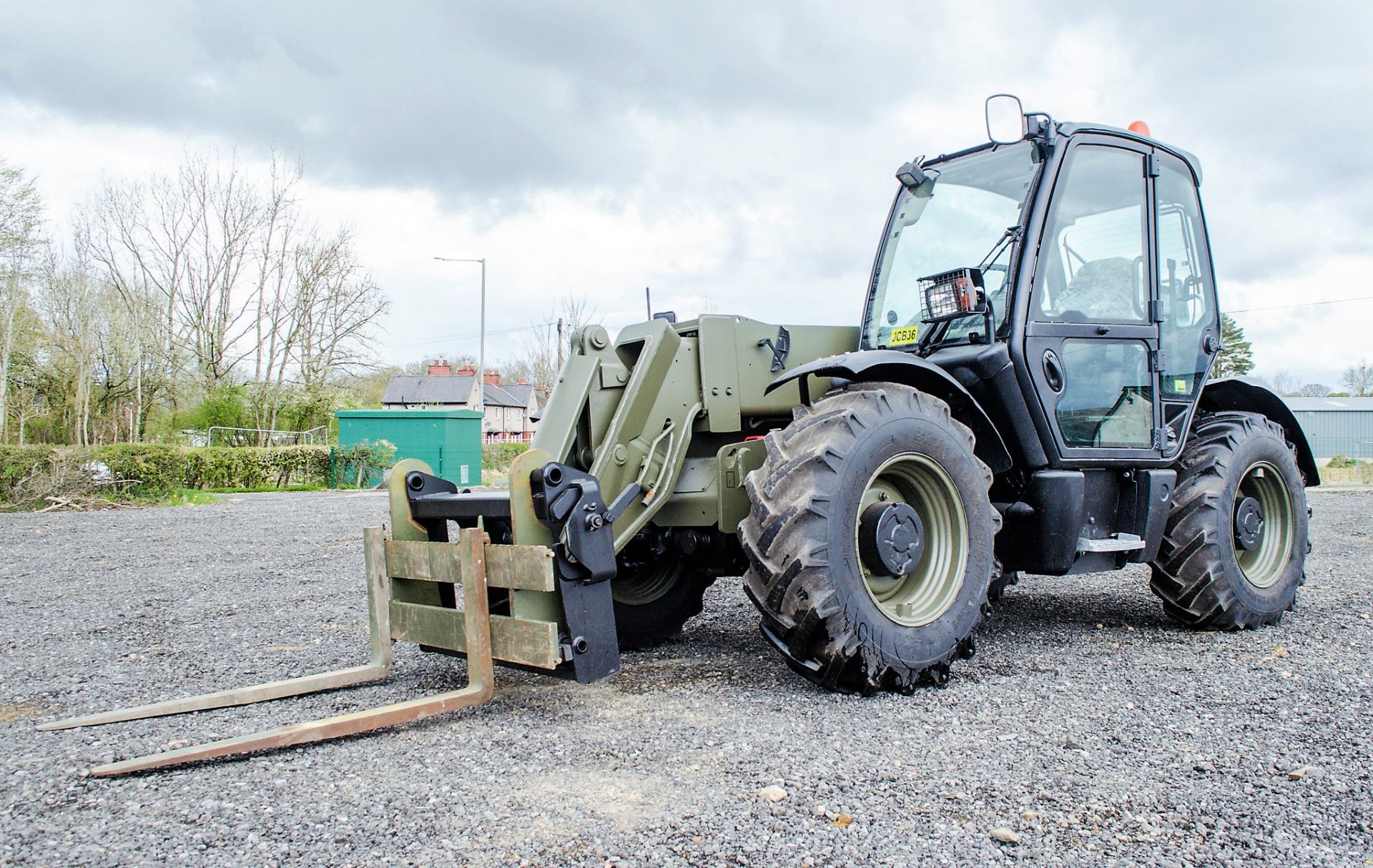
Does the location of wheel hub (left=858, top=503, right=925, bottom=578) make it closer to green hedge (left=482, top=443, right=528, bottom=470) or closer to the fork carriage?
the fork carriage

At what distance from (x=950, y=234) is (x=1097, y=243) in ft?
2.66

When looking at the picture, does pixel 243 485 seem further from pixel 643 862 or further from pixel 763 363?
pixel 643 862

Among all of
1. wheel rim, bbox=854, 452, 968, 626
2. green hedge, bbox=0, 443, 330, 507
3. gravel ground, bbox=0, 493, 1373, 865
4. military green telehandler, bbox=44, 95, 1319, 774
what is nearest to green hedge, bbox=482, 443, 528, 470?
green hedge, bbox=0, 443, 330, 507

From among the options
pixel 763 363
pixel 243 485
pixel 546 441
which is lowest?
pixel 243 485

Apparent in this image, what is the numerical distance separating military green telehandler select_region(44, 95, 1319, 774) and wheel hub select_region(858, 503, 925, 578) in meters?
0.01

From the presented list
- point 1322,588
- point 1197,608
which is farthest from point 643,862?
point 1322,588

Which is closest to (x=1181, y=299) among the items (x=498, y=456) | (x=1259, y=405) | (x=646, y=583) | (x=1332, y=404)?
(x=1259, y=405)

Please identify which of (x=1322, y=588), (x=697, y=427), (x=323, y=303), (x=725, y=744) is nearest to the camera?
(x=725, y=744)

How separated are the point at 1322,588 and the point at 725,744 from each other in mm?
6029

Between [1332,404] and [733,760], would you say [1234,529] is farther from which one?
[1332,404]

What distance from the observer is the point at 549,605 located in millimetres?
3658

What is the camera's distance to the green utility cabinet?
23.0m

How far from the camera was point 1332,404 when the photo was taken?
60.0 metres

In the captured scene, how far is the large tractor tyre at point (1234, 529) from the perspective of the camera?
5129 millimetres
